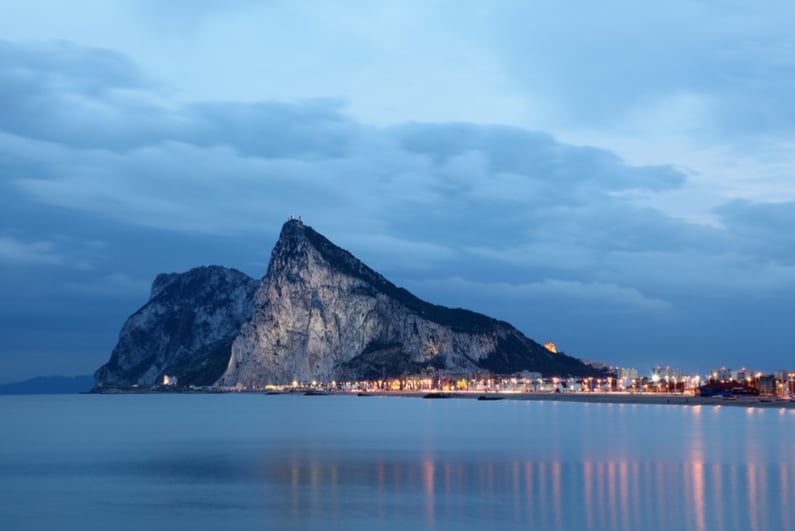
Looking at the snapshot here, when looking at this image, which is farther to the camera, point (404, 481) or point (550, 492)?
point (404, 481)

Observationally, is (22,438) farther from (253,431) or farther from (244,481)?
(244,481)

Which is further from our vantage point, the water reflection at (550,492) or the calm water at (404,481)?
the calm water at (404,481)

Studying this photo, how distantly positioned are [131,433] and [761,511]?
88.6 m

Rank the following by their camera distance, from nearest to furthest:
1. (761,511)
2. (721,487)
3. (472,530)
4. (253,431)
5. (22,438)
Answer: (472,530), (761,511), (721,487), (22,438), (253,431)

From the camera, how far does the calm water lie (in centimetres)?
4397

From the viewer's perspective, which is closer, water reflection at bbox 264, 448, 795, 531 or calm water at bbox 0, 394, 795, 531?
water reflection at bbox 264, 448, 795, 531

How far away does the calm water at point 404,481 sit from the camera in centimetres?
4397

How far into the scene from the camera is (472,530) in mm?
40469

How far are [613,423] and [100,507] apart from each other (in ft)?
315

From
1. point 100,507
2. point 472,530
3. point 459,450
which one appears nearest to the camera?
point 472,530

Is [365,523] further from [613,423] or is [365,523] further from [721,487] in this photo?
[613,423]

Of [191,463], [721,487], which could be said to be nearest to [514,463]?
[721,487]

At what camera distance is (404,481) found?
59.5 m

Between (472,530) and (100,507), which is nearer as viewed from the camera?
(472,530)
